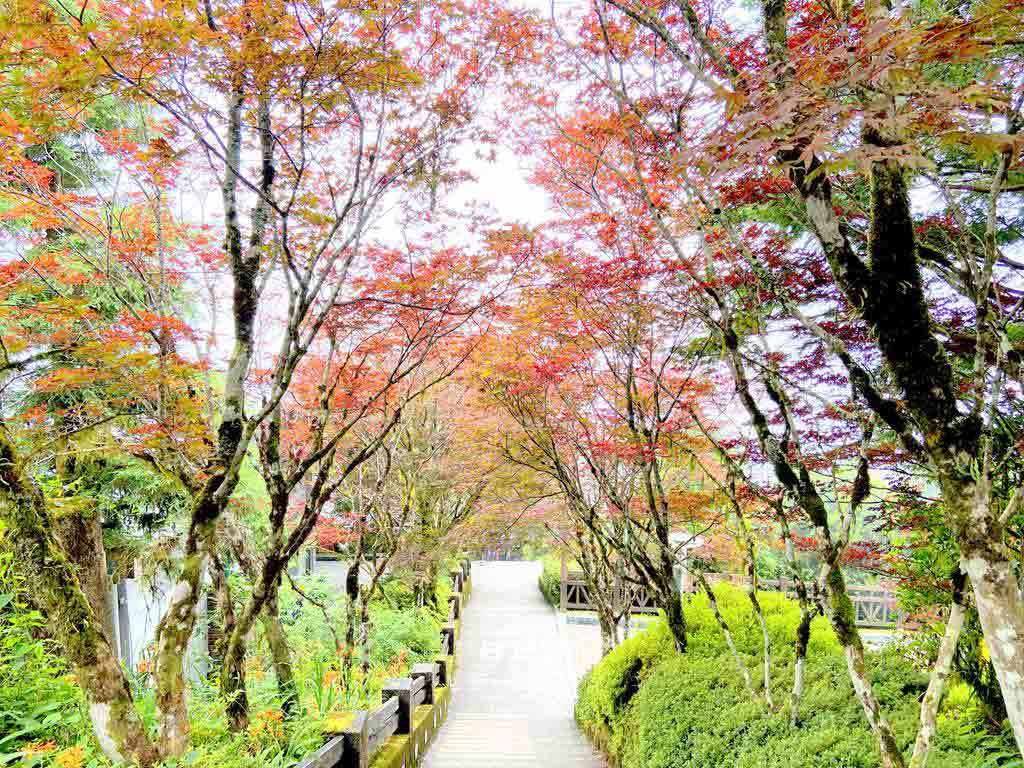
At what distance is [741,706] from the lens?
488 centimetres

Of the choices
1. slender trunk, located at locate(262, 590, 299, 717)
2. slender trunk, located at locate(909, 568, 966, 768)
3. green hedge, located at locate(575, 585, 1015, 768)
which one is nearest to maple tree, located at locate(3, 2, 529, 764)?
slender trunk, located at locate(262, 590, 299, 717)

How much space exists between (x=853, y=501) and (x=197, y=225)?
561cm

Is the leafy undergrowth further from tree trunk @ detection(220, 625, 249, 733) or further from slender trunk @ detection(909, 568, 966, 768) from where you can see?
slender trunk @ detection(909, 568, 966, 768)

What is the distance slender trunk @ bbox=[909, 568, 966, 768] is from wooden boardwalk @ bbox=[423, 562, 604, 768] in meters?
5.13

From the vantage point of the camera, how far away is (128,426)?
5.22 m

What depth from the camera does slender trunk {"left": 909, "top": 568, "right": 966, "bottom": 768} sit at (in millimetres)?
2566

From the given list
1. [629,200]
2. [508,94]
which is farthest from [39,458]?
[629,200]

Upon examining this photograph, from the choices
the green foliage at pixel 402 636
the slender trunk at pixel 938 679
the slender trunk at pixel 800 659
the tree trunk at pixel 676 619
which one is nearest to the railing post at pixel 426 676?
the green foliage at pixel 402 636

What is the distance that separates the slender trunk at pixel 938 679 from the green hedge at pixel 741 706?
3.31ft

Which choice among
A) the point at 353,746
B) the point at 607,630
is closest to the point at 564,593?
the point at 607,630

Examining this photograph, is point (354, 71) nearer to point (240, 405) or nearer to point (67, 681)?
point (240, 405)

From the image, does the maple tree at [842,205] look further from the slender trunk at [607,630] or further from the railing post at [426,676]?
the railing post at [426,676]

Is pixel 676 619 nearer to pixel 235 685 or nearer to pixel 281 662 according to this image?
pixel 281 662

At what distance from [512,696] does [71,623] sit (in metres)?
9.49
